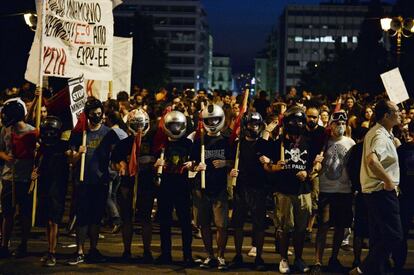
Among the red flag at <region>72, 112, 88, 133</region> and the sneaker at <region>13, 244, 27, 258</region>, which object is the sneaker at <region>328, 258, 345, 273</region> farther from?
the sneaker at <region>13, 244, 27, 258</region>

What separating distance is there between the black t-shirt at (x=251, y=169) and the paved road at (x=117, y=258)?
1.11 m

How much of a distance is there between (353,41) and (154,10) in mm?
43547

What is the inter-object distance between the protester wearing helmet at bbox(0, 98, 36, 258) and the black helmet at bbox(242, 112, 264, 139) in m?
2.91

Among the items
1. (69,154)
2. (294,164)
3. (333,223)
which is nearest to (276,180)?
(294,164)

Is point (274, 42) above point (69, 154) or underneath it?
above

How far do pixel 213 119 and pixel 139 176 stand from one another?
4.29ft

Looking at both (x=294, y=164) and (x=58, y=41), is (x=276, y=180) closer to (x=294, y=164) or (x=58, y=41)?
(x=294, y=164)

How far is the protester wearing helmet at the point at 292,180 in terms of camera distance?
8961mm

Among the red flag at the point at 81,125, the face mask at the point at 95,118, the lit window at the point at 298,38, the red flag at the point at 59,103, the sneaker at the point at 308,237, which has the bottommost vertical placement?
the sneaker at the point at 308,237

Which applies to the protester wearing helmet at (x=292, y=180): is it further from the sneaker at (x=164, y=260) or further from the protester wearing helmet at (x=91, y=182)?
the protester wearing helmet at (x=91, y=182)

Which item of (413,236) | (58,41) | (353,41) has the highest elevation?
(353,41)

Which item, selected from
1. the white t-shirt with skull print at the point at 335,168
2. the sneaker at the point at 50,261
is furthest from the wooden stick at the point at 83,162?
the white t-shirt with skull print at the point at 335,168

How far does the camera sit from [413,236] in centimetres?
Result: 1202

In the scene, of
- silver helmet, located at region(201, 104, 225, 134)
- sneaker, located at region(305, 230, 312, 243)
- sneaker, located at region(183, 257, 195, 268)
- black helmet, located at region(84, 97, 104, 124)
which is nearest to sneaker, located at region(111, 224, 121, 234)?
sneaker, located at region(183, 257, 195, 268)
